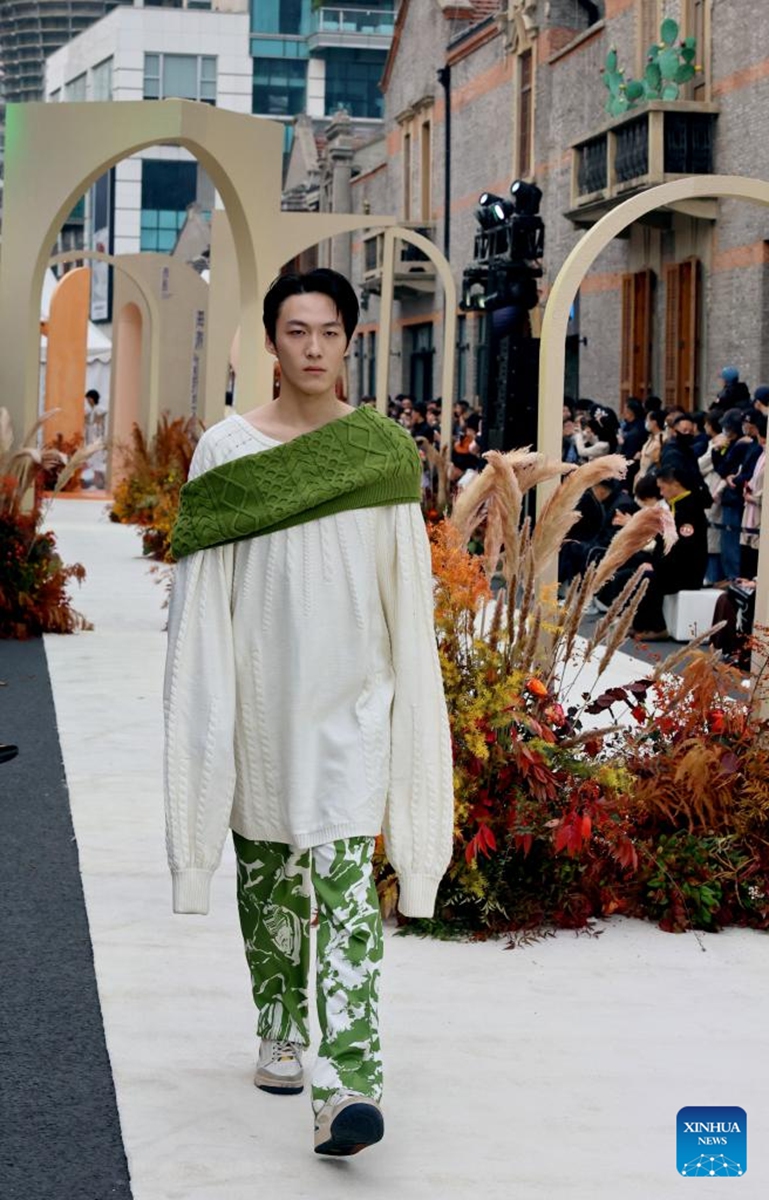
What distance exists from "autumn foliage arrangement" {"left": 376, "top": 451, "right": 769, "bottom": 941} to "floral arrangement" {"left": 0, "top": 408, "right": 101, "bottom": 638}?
714 cm

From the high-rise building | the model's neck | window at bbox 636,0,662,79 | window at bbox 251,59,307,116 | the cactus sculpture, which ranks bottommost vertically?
the model's neck

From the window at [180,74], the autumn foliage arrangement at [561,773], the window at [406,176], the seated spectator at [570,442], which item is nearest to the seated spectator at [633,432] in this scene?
the seated spectator at [570,442]

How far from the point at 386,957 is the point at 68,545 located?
1813 centimetres

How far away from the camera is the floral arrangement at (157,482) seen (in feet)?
70.2

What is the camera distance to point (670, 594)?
48.8 ft

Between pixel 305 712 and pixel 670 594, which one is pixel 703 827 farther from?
pixel 670 594

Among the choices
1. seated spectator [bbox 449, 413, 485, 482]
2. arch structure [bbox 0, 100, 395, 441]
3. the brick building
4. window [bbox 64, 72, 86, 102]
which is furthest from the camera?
→ window [bbox 64, 72, 86, 102]

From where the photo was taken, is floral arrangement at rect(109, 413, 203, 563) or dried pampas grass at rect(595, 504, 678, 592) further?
floral arrangement at rect(109, 413, 203, 563)

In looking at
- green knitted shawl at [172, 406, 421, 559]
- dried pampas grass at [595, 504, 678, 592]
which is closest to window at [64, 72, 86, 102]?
dried pampas grass at [595, 504, 678, 592]

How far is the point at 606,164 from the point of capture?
2752cm

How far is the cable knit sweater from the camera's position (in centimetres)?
455

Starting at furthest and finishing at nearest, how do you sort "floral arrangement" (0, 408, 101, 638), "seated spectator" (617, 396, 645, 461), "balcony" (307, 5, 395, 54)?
"balcony" (307, 5, 395, 54) → "seated spectator" (617, 396, 645, 461) → "floral arrangement" (0, 408, 101, 638)

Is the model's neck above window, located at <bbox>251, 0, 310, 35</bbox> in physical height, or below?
below

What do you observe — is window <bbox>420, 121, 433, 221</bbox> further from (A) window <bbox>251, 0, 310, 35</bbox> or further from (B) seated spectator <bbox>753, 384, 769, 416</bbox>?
(A) window <bbox>251, 0, 310, 35</bbox>
